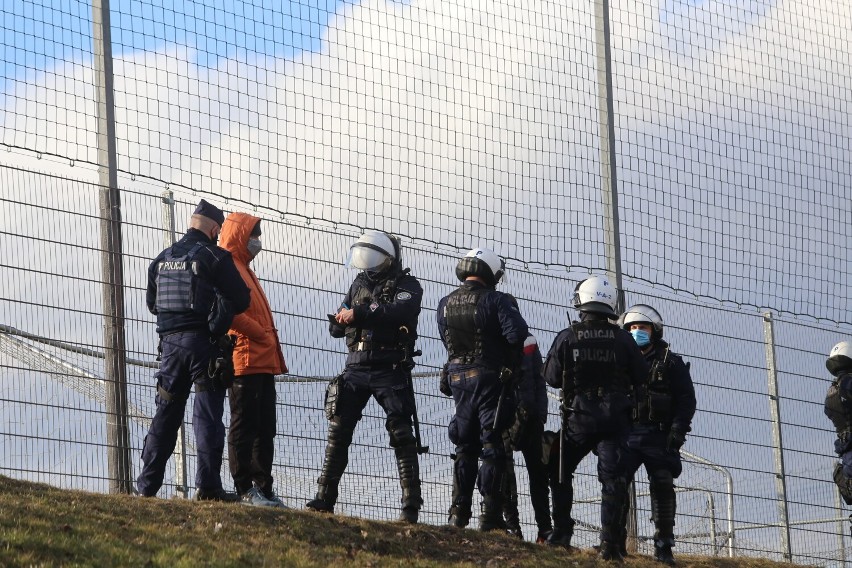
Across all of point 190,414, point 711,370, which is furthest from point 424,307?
point 711,370

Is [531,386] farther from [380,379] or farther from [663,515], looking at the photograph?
[663,515]

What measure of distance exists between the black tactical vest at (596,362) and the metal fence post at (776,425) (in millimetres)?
4199

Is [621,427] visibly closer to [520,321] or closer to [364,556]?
[520,321]

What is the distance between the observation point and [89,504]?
370 inches

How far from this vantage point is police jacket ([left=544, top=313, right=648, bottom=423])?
34.8 ft

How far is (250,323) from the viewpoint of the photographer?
1077 centimetres

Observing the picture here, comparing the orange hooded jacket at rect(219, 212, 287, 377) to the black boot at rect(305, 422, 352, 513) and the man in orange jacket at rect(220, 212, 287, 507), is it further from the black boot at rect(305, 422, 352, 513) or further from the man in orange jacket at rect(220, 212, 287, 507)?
the black boot at rect(305, 422, 352, 513)

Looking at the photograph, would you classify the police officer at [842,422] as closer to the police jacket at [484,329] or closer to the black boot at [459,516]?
the police jacket at [484,329]

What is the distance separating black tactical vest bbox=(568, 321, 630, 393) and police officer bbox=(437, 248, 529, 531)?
403mm

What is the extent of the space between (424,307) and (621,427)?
2.31 m

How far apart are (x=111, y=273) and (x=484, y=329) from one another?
2.62 metres

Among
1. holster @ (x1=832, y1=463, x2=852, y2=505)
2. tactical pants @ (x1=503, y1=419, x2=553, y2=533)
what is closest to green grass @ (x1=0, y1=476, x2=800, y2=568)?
tactical pants @ (x1=503, y1=419, x2=553, y2=533)

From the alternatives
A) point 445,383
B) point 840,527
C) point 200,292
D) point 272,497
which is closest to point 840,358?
point 840,527

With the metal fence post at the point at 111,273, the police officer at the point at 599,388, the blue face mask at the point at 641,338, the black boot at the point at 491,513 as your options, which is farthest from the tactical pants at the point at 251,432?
the blue face mask at the point at 641,338
